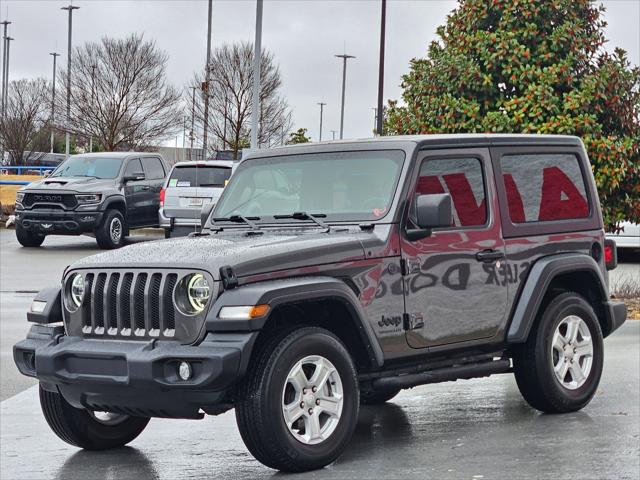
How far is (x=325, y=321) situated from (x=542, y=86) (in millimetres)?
10034

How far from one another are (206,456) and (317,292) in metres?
1.35

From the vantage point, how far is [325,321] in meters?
7.50

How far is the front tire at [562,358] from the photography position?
8531 mm

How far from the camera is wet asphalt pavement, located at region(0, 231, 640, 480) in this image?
709 cm

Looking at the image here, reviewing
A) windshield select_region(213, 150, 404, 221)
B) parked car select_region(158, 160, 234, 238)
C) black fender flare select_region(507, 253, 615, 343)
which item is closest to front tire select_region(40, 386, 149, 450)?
windshield select_region(213, 150, 404, 221)

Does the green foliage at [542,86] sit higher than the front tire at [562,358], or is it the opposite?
the green foliage at [542,86]

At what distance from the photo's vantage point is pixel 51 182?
87.0ft

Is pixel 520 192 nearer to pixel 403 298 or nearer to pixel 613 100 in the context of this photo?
pixel 403 298

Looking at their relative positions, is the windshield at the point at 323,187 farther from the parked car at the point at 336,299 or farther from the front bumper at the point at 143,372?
the front bumper at the point at 143,372

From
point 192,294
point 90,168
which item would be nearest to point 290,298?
point 192,294

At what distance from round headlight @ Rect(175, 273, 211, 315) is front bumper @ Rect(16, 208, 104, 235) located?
63.8 ft

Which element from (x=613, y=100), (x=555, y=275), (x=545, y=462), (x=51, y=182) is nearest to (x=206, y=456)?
(x=545, y=462)

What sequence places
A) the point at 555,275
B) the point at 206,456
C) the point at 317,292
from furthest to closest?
1. the point at 555,275
2. the point at 206,456
3. the point at 317,292

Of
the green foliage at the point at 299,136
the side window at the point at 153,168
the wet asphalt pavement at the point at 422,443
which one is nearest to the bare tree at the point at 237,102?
the green foliage at the point at 299,136
